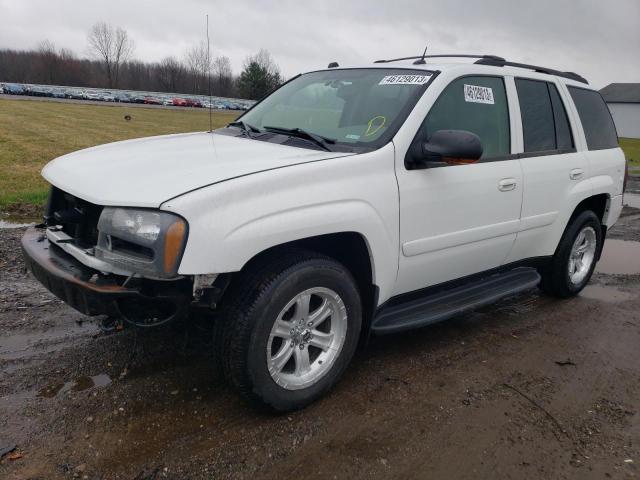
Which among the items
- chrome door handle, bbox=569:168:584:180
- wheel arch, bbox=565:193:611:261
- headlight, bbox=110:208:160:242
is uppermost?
chrome door handle, bbox=569:168:584:180

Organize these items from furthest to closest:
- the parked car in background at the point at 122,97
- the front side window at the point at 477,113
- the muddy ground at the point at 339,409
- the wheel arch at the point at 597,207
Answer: the parked car in background at the point at 122,97, the wheel arch at the point at 597,207, the front side window at the point at 477,113, the muddy ground at the point at 339,409

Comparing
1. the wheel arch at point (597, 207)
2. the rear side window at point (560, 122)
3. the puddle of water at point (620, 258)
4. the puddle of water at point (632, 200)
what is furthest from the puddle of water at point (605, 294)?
the puddle of water at point (632, 200)

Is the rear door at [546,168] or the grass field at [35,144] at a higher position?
the rear door at [546,168]

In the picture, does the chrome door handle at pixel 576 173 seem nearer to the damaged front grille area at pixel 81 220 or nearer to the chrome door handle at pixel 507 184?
the chrome door handle at pixel 507 184

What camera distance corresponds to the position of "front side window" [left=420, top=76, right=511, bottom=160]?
342 cm

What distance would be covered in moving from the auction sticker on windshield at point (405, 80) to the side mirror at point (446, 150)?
1.66ft

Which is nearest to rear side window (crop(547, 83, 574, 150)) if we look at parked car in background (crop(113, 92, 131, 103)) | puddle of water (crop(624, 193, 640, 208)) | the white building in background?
puddle of water (crop(624, 193, 640, 208))

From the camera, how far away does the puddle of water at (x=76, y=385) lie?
3025 millimetres

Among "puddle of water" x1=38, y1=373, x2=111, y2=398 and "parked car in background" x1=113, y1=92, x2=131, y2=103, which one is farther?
"parked car in background" x1=113, y1=92, x2=131, y2=103

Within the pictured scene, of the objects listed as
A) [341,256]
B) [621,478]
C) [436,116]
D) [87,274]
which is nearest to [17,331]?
[87,274]

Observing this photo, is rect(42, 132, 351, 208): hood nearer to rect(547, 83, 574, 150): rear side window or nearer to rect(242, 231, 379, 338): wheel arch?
rect(242, 231, 379, 338): wheel arch

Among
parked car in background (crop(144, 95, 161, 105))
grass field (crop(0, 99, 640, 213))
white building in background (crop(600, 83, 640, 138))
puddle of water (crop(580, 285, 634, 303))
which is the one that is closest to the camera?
puddle of water (crop(580, 285, 634, 303))

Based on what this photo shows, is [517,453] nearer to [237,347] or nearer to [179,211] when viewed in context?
[237,347]

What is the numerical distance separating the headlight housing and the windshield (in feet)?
4.24
